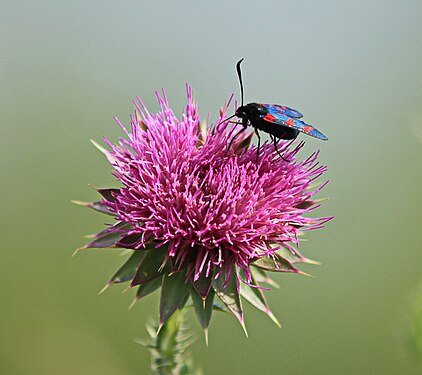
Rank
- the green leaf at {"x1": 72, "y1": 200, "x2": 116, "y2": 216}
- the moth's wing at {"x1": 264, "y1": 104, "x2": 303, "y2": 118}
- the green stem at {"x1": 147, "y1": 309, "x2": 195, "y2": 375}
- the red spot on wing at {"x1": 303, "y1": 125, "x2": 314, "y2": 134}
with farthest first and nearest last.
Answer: the green stem at {"x1": 147, "y1": 309, "x2": 195, "y2": 375}
the green leaf at {"x1": 72, "y1": 200, "x2": 116, "y2": 216}
the moth's wing at {"x1": 264, "y1": 104, "x2": 303, "y2": 118}
the red spot on wing at {"x1": 303, "y1": 125, "x2": 314, "y2": 134}

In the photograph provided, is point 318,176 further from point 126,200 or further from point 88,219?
point 88,219

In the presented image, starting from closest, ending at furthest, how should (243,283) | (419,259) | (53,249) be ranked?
(243,283) → (53,249) → (419,259)

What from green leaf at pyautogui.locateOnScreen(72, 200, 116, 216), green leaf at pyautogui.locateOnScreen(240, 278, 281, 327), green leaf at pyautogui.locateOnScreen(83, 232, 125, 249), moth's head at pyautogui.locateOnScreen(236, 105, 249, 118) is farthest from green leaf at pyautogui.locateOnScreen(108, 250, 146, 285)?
moth's head at pyautogui.locateOnScreen(236, 105, 249, 118)

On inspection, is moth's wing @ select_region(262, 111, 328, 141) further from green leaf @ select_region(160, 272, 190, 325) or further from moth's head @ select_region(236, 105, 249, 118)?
green leaf @ select_region(160, 272, 190, 325)

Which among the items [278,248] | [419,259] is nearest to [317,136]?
[278,248]

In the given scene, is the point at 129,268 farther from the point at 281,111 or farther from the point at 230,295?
the point at 281,111

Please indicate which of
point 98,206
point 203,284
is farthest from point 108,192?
point 203,284
